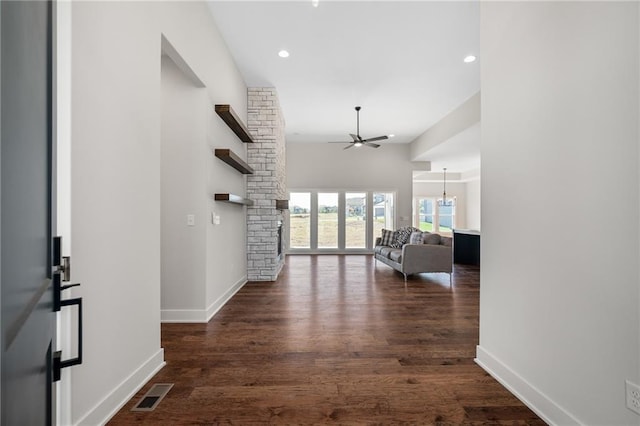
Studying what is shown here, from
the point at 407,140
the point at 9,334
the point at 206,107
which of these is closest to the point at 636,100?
the point at 9,334

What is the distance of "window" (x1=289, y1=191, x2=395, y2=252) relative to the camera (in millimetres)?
8703

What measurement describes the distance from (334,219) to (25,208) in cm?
830

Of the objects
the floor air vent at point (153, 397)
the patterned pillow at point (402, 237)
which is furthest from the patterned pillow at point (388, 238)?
the floor air vent at point (153, 397)

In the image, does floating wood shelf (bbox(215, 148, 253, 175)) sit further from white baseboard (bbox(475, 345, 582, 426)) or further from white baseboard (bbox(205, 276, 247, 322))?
white baseboard (bbox(475, 345, 582, 426))

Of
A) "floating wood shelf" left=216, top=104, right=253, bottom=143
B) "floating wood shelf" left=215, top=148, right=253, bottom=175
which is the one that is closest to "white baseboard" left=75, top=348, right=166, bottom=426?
"floating wood shelf" left=215, top=148, right=253, bottom=175

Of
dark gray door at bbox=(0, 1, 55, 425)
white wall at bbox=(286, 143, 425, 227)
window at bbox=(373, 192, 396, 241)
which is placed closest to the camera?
dark gray door at bbox=(0, 1, 55, 425)

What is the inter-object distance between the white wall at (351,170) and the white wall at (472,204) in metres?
5.20

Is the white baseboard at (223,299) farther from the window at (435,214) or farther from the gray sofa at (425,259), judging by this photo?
the window at (435,214)

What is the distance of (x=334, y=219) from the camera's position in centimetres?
882

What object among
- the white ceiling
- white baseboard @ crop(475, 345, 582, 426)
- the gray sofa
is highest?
the white ceiling

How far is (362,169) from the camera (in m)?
8.68

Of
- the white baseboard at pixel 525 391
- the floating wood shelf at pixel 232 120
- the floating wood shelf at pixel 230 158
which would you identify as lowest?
the white baseboard at pixel 525 391

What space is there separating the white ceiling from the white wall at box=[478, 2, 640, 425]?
146cm

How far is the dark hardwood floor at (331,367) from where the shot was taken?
65.0 inches
